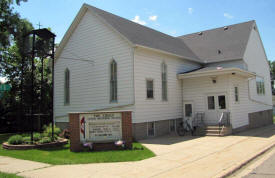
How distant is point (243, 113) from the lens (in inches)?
772

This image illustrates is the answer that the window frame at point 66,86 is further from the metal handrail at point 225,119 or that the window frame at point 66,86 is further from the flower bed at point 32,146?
the metal handrail at point 225,119

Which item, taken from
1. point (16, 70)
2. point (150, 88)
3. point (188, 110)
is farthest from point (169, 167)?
point (16, 70)

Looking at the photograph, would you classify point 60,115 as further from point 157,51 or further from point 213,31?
point 213,31

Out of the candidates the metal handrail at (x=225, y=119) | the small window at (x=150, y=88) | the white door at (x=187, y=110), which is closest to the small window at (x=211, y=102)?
the metal handrail at (x=225, y=119)

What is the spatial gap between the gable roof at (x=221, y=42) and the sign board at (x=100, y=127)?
13294 mm

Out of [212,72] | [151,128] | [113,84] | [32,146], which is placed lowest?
[32,146]

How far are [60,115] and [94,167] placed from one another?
41.9ft

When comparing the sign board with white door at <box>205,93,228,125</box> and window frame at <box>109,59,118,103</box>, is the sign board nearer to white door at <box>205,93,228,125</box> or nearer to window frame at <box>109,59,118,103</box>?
window frame at <box>109,59,118,103</box>

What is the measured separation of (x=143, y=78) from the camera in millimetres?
15984

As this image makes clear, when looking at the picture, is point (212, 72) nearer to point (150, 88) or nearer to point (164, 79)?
point (164, 79)

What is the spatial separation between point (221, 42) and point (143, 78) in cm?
1165

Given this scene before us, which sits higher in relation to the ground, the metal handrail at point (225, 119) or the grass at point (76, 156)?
the metal handrail at point (225, 119)

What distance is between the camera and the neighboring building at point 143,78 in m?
15.9

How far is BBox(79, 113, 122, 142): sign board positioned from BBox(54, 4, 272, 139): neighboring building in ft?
11.6
